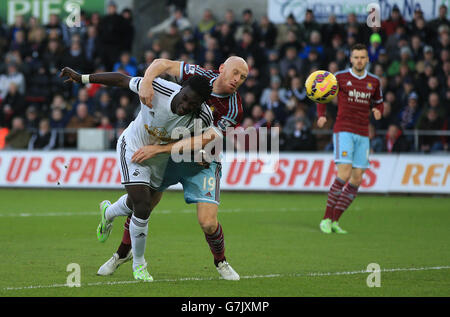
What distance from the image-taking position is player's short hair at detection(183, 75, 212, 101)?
7.91m

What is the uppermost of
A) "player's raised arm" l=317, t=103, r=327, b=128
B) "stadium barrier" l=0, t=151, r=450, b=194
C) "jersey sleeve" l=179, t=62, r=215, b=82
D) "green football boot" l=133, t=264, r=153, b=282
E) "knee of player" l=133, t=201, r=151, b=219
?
"jersey sleeve" l=179, t=62, r=215, b=82

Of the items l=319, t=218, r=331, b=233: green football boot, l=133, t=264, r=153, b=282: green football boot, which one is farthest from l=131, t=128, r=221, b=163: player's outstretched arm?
l=319, t=218, r=331, b=233: green football boot

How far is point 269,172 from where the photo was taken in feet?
69.0

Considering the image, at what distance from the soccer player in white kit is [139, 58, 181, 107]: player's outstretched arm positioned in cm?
8

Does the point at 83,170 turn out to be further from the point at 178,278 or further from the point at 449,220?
the point at 178,278

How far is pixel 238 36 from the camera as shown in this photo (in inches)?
975

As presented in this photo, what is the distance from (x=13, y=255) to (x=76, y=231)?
9.19ft

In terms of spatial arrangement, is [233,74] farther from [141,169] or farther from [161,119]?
→ [141,169]

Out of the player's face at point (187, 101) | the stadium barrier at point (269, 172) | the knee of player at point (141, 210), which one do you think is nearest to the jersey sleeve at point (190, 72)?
the player's face at point (187, 101)

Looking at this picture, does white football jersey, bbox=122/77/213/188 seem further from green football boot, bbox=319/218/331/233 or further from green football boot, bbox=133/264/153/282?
green football boot, bbox=319/218/331/233

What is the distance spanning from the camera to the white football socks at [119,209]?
8.91 meters

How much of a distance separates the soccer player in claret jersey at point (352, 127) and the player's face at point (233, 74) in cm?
530

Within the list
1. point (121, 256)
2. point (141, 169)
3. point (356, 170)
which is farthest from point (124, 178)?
point (356, 170)

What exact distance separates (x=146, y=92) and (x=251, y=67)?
15064 mm
